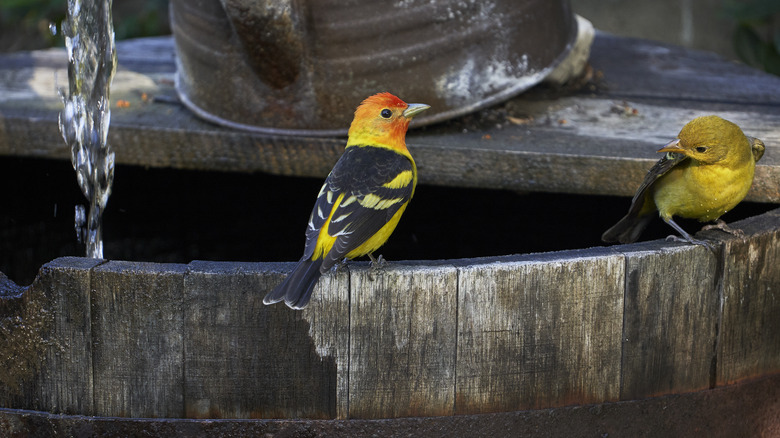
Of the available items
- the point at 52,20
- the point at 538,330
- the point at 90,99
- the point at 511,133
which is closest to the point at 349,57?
the point at 511,133

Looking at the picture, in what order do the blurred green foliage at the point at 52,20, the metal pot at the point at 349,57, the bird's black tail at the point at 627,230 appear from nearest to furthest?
1. the bird's black tail at the point at 627,230
2. the metal pot at the point at 349,57
3. the blurred green foliage at the point at 52,20

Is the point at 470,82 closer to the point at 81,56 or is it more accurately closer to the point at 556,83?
the point at 556,83

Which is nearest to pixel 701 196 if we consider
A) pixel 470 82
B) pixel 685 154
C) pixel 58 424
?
pixel 685 154

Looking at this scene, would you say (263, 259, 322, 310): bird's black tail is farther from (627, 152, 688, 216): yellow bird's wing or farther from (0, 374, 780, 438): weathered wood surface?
(627, 152, 688, 216): yellow bird's wing

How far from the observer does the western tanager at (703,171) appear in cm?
229

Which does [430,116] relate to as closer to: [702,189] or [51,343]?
[702,189]

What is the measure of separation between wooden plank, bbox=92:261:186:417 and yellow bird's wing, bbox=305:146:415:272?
1.09 feet

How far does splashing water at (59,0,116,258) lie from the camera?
2.83 meters

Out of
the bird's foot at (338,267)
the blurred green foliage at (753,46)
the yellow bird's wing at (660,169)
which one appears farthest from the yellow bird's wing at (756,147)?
the blurred green foliage at (753,46)

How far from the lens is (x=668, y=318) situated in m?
1.94

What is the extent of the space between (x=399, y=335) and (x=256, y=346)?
0.31 metres

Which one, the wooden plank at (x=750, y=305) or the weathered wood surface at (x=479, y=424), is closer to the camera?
the weathered wood surface at (x=479, y=424)

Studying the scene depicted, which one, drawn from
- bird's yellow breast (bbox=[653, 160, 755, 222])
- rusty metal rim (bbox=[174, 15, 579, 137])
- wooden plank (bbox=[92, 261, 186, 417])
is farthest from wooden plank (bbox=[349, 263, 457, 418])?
rusty metal rim (bbox=[174, 15, 579, 137])

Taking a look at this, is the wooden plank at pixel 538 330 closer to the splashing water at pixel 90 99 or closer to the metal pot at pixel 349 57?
the metal pot at pixel 349 57
